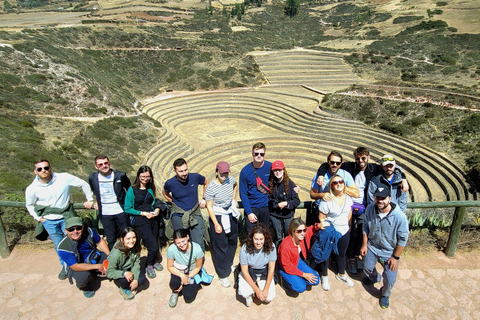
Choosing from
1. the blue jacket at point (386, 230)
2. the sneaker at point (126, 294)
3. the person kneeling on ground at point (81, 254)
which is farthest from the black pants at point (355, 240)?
the person kneeling on ground at point (81, 254)

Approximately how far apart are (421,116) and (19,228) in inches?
805

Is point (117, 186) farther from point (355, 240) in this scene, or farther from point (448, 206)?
point (448, 206)

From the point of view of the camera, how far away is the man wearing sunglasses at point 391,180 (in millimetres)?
4660

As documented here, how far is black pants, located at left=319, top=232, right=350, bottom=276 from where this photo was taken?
14.9 feet

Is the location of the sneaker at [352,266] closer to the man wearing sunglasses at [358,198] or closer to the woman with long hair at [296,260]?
the man wearing sunglasses at [358,198]

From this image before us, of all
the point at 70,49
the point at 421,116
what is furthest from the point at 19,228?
the point at 70,49

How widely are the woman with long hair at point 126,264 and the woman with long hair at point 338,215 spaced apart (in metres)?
2.69

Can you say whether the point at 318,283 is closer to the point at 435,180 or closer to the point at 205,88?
the point at 435,180

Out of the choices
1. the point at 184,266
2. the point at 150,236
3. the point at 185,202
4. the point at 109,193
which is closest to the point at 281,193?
the point at 185,202

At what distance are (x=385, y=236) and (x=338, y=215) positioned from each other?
669 mm

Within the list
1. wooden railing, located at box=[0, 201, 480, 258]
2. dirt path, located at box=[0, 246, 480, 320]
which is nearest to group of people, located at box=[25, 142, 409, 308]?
dirt path, located at box=[0, 246, 480, 320]

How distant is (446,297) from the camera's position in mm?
4539

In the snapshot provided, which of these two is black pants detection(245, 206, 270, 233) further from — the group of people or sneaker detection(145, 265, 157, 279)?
sneaker detection(145, 265, 157, 279)

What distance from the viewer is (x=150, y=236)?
195 inches
